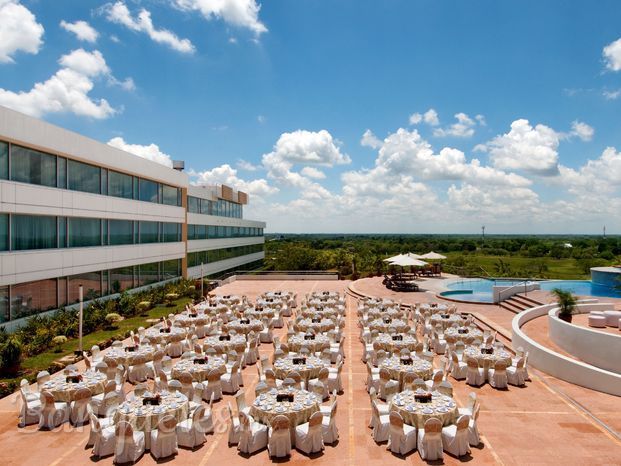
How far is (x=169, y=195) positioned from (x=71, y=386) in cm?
2925

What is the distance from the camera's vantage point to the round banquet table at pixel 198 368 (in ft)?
43.1

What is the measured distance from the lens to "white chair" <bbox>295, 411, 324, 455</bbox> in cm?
979

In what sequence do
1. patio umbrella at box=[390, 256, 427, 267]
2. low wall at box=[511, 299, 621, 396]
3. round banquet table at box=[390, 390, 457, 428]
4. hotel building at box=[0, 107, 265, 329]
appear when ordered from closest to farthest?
round banquet table at box=[390, 390, 457, 428] < low wall at box=[511, 299, 621, 396] < hotel building at box=[0, 107, 265, 329] < patio umbrella at box=[390, 256, 427, 267]

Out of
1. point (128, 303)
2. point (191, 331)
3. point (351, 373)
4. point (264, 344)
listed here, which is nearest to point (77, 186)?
point (128, 303)

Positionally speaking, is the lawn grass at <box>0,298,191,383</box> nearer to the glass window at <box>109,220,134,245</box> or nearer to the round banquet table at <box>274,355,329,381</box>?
→ the glass window at <box>109,220,134,245</box>

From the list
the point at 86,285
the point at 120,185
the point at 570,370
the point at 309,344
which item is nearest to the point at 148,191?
the point at 120,185

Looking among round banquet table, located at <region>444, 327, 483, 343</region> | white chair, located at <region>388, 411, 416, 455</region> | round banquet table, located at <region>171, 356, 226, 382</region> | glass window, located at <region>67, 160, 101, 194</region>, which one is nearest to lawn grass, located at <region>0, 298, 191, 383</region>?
round banquet table, located at <region>171, 356, 226, 382</region>

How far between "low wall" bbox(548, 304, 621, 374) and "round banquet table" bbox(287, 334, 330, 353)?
932 cm

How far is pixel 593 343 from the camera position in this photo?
15.7 metres

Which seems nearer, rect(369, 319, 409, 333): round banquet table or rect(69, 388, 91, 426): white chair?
rect(69, 388, 91, 426): white chair

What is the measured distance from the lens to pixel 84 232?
87.4ft

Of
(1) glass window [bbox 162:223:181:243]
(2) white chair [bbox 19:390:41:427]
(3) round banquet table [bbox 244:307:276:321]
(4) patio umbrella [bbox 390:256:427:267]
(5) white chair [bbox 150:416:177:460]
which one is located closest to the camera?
(5) white chair [bbox 150:416:177:460]

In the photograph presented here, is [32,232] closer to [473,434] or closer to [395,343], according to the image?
[395,343]

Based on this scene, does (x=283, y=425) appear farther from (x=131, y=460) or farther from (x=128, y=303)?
(x=128, y=303)
